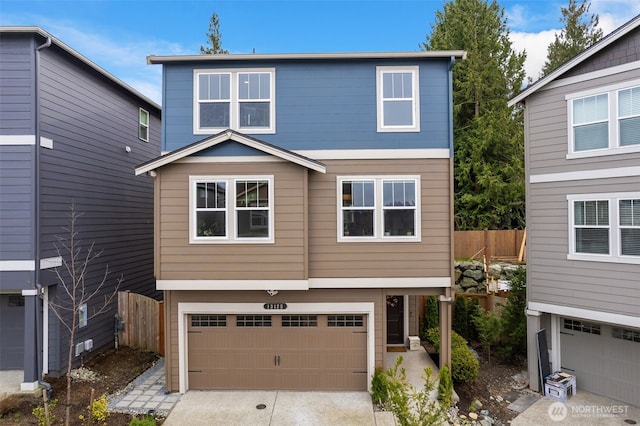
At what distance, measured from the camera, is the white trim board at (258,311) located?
8281 mm

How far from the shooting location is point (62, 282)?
859 centimetres

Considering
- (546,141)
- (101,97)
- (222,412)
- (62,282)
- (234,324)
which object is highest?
(101,97)

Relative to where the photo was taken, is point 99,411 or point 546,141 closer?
point 99,411

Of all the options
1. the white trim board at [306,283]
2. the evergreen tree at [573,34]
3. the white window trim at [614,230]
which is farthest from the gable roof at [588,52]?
the evergreen tree at [573,34]

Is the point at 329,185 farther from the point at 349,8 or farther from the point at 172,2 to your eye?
the point at 172,2

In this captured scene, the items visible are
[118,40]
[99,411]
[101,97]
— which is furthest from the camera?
[118,40]

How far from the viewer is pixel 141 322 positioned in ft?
34.8

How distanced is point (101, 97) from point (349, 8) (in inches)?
339

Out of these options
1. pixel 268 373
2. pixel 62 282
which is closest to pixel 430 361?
pixel 268 373

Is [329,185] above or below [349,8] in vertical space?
below

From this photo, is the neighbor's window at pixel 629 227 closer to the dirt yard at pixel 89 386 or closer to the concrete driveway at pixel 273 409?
the concrete driveway at pixel 273 409

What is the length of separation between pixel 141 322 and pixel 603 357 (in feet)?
39.8

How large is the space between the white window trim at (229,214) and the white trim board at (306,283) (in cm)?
89

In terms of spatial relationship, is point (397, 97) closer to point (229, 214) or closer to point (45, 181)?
point (229, 214)
